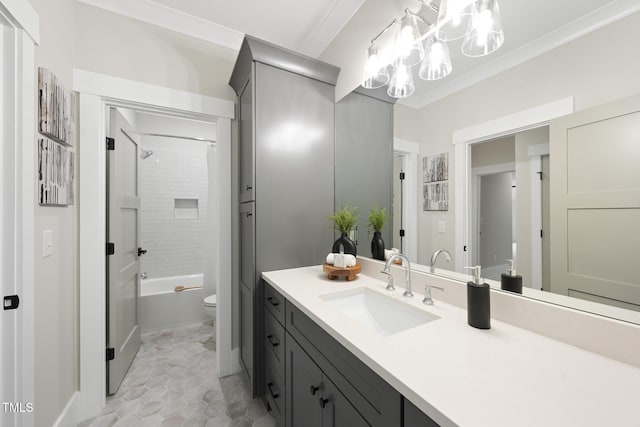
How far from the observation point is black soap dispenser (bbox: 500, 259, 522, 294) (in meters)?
0.89

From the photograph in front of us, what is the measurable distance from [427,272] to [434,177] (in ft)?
1.53

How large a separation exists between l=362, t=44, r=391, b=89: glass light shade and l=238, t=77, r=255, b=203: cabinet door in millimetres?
747

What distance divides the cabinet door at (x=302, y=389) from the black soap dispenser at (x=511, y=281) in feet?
2.48

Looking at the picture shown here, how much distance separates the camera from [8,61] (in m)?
1.00

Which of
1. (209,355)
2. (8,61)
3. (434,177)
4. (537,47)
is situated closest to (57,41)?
(8,61)

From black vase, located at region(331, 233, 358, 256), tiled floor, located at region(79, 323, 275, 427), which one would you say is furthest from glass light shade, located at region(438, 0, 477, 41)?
tiled floor, located at region(79, 323, 275, 427)

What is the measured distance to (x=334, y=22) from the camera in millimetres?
1858

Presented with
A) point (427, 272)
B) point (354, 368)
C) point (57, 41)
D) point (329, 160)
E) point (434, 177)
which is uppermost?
point (57, 41)

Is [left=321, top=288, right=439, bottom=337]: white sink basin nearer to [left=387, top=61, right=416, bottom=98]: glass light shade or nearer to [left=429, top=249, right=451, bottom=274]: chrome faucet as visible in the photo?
[left=429, top=249, right=451, bottom=274]: chrome faucet

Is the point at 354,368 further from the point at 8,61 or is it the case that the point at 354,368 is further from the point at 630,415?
the point at 8,61

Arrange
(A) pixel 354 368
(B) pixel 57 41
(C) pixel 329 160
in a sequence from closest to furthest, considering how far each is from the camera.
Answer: (A) pixel 354 368, (B) pixel 57 41, (C) pixel 329 160

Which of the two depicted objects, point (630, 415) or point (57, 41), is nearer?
point (630, 415)

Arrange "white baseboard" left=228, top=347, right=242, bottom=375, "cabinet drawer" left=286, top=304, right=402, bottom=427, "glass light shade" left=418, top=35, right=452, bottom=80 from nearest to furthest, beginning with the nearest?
1. "cabinet drawer" left=286, top=304, right=402, bottom=427
2. "glass light shade" left=418, top=35, right=452, bottom=80
3. "white baseboard" left=228, top=347, right=242, bottom=375

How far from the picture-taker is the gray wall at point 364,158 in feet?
5.05
